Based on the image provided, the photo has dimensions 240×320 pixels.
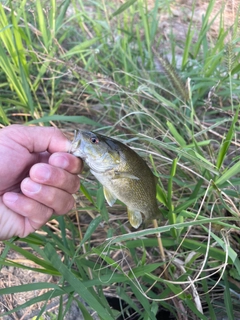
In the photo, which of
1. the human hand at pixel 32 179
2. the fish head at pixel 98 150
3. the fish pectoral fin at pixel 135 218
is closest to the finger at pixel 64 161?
the human hand at pixel 32 179

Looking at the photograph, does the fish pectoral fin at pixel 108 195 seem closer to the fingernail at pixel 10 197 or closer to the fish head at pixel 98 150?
the fish head at pixel 98 150

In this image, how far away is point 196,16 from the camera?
362 cm

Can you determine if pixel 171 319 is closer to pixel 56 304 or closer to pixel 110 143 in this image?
pixel 56 304

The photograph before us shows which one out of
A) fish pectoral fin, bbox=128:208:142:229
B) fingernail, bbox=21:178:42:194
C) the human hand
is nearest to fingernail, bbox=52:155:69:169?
the human hand

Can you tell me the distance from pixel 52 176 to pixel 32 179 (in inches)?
2.8

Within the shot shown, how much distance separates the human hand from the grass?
83mm

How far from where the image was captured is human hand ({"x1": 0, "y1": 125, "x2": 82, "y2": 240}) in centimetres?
121

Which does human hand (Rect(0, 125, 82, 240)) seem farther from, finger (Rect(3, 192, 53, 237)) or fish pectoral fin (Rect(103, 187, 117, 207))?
fish pectoral fin (Rect(103, 187, 117, 207))

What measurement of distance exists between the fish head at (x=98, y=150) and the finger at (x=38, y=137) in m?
0.15

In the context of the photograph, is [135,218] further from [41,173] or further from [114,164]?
[41,173]

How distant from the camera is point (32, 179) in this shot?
3.90ft

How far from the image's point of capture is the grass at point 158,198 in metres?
1.14

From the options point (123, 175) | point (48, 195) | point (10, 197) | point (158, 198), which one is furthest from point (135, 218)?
A: point (10, 197)

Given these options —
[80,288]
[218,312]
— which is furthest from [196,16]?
[80,288]
